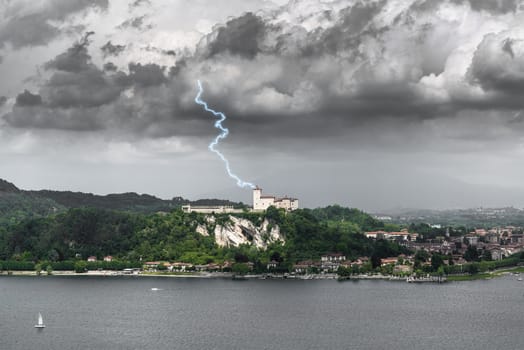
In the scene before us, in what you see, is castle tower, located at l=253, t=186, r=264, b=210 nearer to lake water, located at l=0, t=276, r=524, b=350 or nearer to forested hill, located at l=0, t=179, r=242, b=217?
lake water, located at l=0, t=276, r=524, b=350

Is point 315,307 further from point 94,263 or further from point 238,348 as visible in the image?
point 94,263

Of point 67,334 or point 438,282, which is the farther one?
point 438,282

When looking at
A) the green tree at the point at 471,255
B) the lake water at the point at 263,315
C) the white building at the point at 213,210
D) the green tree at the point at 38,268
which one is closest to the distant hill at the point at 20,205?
the white building at the point at 213,210

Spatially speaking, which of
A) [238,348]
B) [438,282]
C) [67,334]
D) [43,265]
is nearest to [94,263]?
[43,265]

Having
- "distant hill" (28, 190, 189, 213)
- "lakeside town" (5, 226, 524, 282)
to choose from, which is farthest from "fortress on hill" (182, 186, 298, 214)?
"distant hill" (28, 190, 189, 213)

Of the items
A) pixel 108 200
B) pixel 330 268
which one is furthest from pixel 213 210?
pixel 108 200

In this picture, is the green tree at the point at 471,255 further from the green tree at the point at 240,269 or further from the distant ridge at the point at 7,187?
the distant ridge at the point at 7,187
